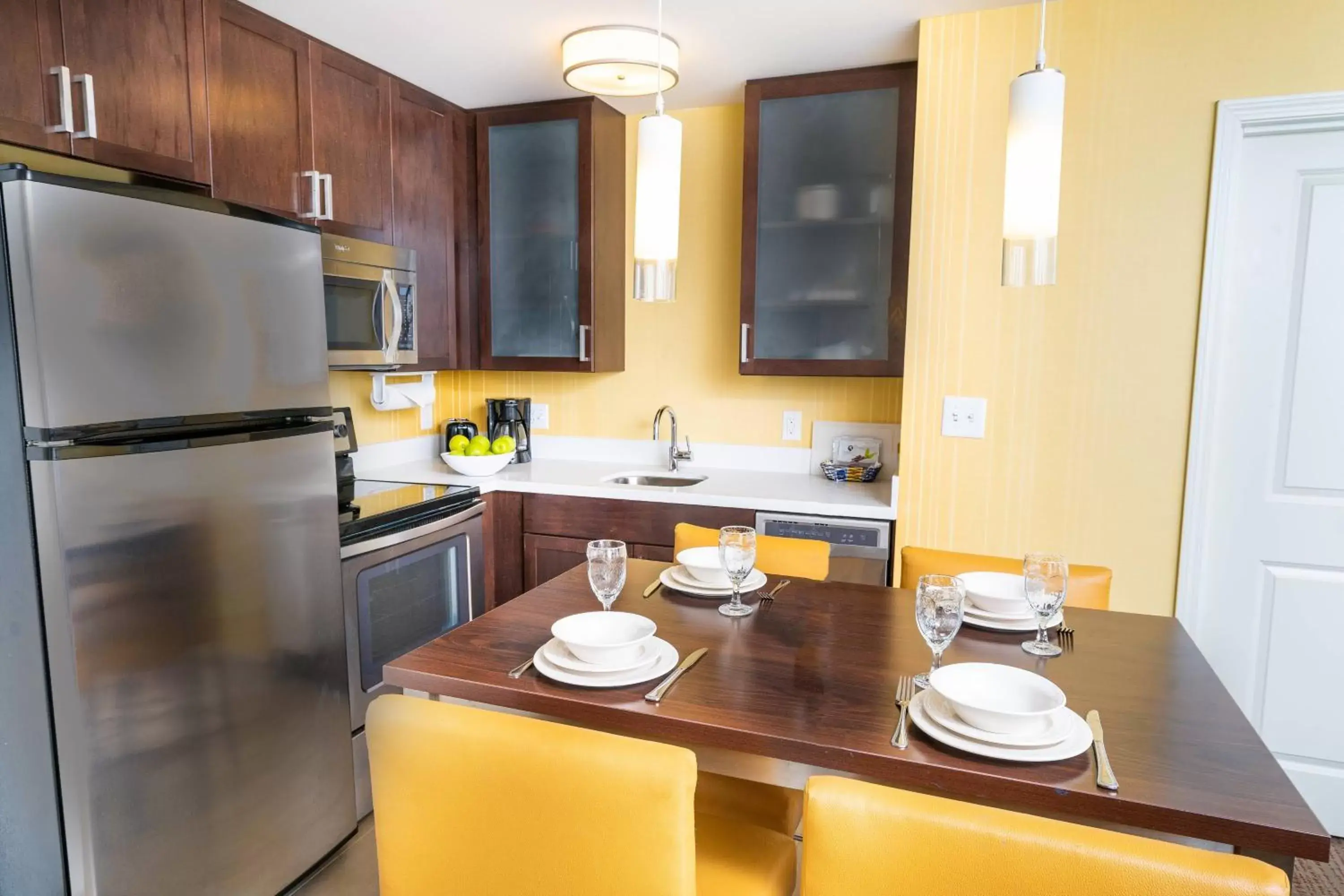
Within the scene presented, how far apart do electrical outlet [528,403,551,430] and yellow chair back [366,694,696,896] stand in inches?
100

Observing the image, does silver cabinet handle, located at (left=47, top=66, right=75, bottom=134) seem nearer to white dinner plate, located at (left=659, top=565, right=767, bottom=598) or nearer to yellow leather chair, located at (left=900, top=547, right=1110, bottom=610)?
white dinner plate, located at (left=659, top=565, right=767, bottom=598)

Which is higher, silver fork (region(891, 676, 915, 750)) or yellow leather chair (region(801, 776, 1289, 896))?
yellow leather chair (region(801, 776, 1289, 896))

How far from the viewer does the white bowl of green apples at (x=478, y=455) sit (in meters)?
2.92

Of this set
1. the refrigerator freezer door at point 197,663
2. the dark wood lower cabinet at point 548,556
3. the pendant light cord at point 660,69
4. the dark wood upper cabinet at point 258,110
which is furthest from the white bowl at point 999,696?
the dark wood upper cabinet at point 258,110

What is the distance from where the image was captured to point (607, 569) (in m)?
1.43

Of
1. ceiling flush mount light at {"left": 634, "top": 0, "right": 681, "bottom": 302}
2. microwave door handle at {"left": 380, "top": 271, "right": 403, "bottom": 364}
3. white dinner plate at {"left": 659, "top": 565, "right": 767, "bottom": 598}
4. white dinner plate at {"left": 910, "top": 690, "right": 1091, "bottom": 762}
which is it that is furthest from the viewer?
microwave door handle at {"left": 380, "top": 271, "right": 403, "bottom": 364}

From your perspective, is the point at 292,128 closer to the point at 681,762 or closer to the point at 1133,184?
the point at 681,762

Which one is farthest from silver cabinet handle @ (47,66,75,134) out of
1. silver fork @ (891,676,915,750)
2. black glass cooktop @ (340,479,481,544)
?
silver fork @ (891,676,915,750)

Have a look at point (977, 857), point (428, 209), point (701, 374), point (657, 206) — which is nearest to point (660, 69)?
point (657, 206)

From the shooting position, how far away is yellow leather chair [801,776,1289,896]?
2.23 ft

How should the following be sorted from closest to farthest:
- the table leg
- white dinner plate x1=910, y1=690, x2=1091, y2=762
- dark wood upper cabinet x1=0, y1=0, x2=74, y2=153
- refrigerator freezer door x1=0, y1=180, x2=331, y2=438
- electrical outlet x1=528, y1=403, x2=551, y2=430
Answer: the table leg, white dinner plate x1=910, y1=690, x2=1091, y2=762, refrigerator freezer door x1=0, y1=180, x2=331, y2=438, dark wood upper cabinet x1=0, y1=0, x2=74, y2=153, electrical outlet x1=528, y1=403, x2=551, y2=430

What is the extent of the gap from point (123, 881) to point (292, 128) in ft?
6.52

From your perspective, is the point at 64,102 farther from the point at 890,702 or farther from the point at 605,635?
the point at 890,702

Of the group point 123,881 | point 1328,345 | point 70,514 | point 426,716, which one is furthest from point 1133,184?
point 123,881
